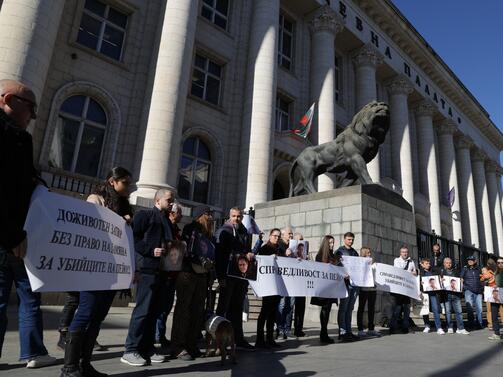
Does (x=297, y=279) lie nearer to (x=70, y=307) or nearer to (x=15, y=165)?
(x=70, y=307)

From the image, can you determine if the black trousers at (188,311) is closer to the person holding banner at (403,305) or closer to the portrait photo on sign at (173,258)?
the portrait photo on sign at (173,258)

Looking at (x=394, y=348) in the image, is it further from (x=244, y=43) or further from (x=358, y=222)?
(x=244, y=43)

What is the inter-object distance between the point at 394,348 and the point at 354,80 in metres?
25.7

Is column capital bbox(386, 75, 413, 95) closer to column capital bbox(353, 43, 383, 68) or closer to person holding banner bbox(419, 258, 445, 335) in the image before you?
column capital bbox(353, 43, 383, 68)

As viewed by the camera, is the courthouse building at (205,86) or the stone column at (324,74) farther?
the stone column at (324,74)

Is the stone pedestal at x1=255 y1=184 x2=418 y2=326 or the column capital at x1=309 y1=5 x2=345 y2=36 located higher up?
the column capital at x1=309 y1=5 x2=345 y2=36

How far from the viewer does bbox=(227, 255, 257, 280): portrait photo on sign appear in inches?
204

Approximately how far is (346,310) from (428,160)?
95.0ft

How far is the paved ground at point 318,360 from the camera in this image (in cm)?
382

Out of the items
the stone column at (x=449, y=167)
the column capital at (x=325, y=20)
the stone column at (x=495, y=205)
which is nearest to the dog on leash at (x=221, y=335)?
the column capital at (x=325, y=20)

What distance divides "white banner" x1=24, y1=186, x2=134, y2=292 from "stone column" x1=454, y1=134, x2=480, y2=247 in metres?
39.1

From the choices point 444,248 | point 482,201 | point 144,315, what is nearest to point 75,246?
point 144,315

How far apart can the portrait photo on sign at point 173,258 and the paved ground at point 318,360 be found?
1.04 m

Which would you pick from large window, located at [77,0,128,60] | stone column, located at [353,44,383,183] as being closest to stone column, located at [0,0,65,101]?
large window, located at [77,0,128,60]
